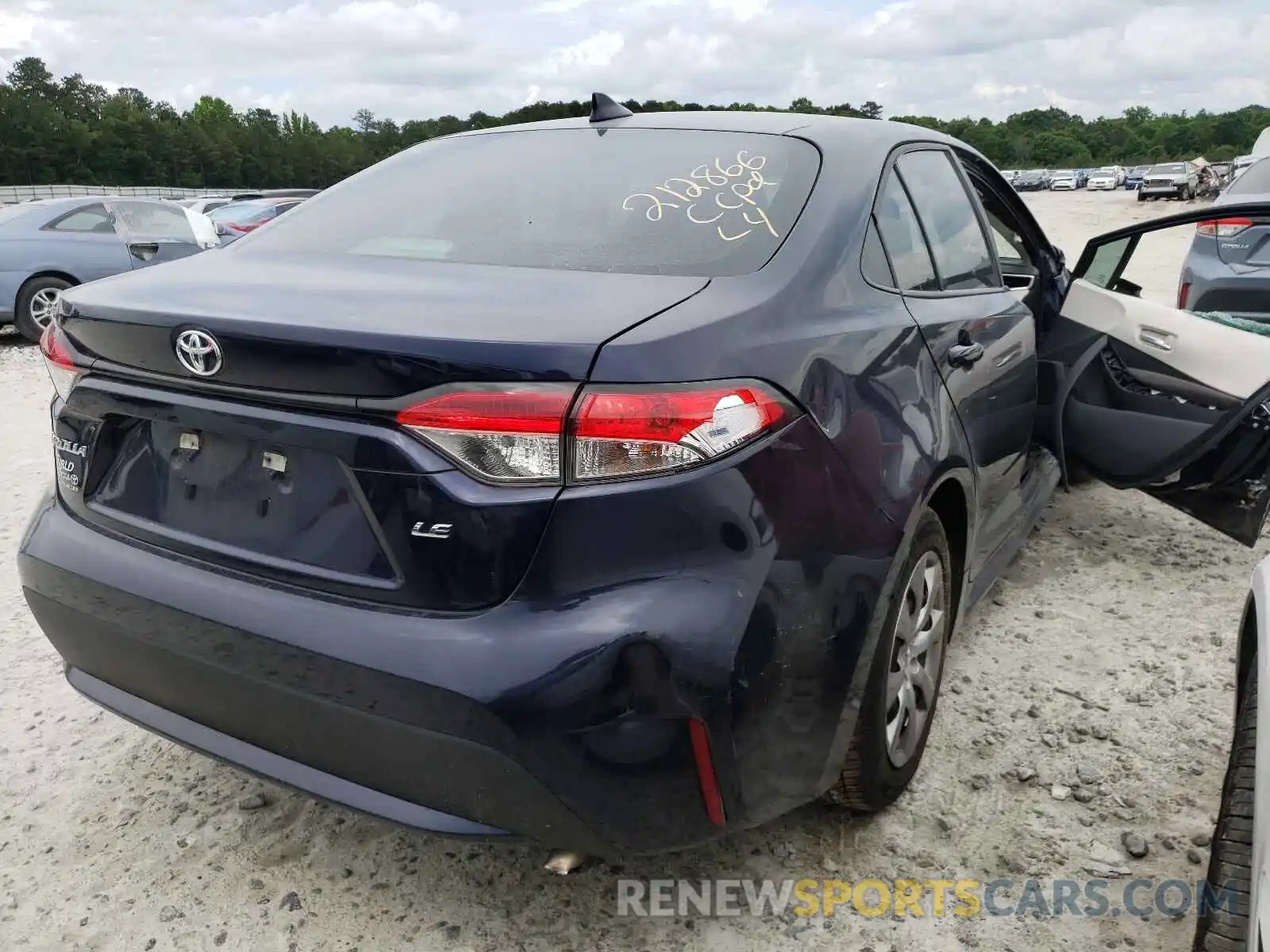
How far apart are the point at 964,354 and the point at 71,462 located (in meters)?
2.11

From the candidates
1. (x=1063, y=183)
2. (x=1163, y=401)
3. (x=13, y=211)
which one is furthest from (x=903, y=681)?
(x=1063, y=183)

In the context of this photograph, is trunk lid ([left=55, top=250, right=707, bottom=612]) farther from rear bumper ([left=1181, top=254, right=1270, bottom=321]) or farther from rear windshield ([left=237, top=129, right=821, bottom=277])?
rear bumper ([left=1181, top=254, right=1270, bottom=321])

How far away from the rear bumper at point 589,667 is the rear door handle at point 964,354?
0.74 metres

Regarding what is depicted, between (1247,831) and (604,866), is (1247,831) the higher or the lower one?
the higher one

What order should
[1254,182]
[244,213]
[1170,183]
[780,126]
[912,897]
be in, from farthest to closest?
[1170,183] → [244,213] → [1254,182] → [780,126] → [912,897]

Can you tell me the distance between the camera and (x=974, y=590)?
2.90 m

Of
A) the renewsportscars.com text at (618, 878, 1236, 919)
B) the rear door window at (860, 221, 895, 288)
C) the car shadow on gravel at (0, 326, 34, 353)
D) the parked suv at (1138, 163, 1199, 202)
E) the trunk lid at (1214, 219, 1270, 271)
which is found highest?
the rear door window at (860, 221, 895, 288)

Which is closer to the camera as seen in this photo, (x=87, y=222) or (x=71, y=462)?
(x=71, y=462)

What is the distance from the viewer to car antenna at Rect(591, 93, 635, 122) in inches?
109

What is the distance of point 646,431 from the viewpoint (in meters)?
1.59

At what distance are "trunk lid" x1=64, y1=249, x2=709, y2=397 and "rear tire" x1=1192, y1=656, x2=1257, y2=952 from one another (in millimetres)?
1314

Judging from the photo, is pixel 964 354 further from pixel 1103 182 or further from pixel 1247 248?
pixel 1103 182

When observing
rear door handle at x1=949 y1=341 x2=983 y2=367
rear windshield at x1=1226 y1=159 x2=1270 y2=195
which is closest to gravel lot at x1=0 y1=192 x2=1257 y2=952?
rear door handle at x1=949 y1=341 x2=983 y2=367

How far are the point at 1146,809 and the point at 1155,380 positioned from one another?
6.39 feet
